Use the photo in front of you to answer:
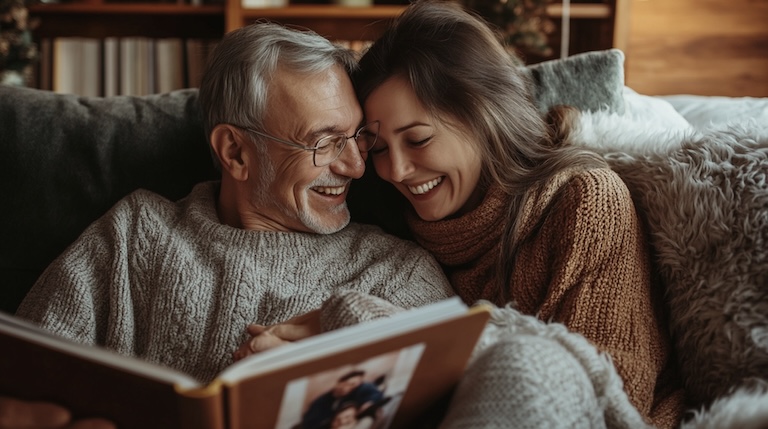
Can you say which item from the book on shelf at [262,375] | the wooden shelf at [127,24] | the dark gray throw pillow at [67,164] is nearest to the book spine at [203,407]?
the book on shelf at [262,375]

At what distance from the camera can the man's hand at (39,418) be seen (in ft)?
2.91

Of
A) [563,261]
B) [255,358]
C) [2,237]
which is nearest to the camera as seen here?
[255,358]

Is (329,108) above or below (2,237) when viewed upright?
above

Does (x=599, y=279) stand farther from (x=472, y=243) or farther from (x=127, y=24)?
(x=127, y=24)

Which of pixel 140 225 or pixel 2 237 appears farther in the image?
pixel 2 237

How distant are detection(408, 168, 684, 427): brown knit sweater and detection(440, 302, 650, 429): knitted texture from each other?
0.42 feet

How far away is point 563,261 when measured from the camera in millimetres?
1239

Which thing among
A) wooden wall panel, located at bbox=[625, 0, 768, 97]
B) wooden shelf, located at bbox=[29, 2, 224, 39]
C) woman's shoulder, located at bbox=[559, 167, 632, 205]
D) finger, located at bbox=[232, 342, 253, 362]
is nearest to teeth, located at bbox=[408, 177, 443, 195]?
woman's shoulder, located at bbox=[559, 167, 632, 205]

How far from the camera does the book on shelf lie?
0.77 m

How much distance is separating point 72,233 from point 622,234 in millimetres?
1133

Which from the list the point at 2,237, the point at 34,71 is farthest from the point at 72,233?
the point at 34,71

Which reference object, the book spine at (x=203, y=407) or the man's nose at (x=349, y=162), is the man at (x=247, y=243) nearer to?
the man's nose at (x=349, y=162)

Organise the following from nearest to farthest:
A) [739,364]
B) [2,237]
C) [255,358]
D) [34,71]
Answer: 1. [255,358]
2. [739,364]
3. [2,237]
4. [34,71]

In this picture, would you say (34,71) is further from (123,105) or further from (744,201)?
(744,201)
